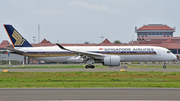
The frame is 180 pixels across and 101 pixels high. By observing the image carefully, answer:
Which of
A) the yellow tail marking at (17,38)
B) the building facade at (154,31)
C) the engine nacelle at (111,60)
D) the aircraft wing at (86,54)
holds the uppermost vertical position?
the building facade at (154,31)

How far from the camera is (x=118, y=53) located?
4241cm

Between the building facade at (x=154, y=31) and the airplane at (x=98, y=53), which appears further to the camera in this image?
the building facade at (x=154, y=31)

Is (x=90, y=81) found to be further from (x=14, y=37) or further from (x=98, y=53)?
(x=14, y=37)

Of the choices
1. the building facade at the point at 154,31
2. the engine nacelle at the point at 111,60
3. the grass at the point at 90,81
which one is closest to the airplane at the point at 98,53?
the engine nacelle at the point at 111,60

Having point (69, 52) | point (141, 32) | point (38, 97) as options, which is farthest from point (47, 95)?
point (141, 32)

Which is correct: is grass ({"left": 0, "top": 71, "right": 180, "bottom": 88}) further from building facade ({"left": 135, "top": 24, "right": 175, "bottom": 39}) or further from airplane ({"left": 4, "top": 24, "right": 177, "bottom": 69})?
building facade ({"left": 135, "top": 24, "right": 175, "bottom": 39})

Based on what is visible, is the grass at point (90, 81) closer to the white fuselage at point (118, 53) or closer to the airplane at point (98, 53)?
the airplane at point (98, 53)

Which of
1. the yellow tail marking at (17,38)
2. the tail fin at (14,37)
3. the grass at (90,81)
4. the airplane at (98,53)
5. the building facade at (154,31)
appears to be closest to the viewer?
the grass at (90,81)

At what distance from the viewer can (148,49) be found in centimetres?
4303

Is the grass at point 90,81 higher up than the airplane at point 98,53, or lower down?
lower down

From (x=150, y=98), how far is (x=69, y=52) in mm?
29537

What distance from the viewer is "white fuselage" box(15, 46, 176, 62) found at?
42500 mm

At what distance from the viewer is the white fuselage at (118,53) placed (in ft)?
139

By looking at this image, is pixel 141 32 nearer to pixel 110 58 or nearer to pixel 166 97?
pixel 110 58
